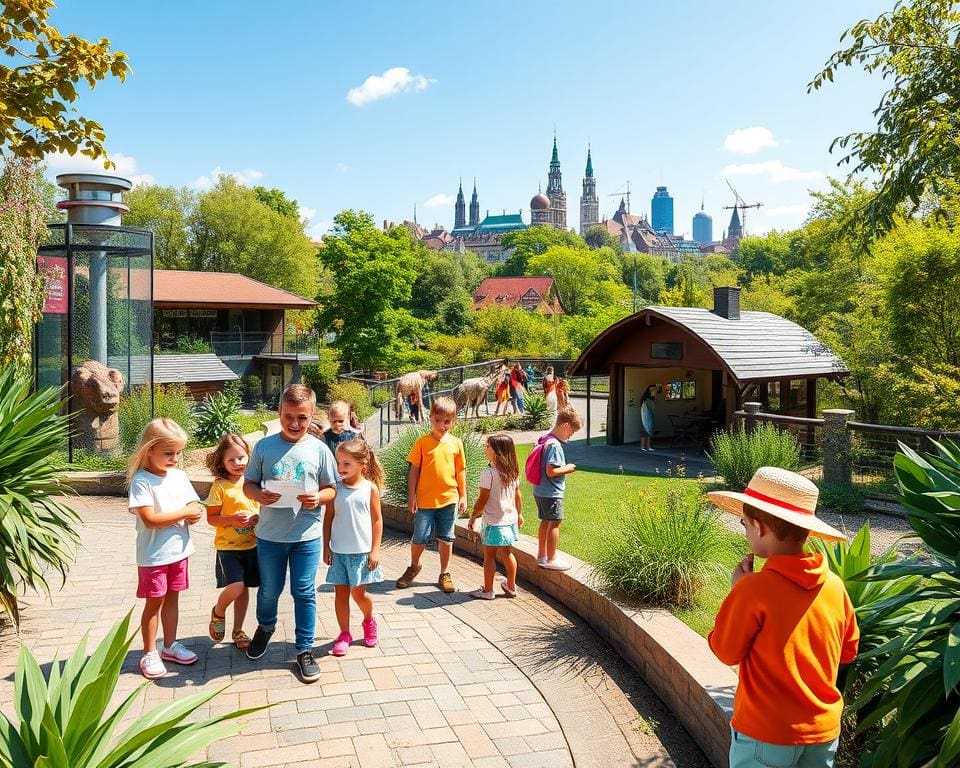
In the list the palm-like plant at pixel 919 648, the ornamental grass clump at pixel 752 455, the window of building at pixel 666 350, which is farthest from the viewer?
the window of building at pixel 666 350

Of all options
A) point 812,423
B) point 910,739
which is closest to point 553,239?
point 812,423

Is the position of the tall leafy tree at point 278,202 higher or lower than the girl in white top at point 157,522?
higher

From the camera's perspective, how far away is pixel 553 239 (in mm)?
124500

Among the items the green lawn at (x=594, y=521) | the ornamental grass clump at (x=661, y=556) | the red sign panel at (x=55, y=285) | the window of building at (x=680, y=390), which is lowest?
the green lawn at (x=594, y=521)

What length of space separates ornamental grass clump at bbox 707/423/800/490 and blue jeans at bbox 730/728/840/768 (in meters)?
8.71

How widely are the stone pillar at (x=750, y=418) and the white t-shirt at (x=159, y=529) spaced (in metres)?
10.2

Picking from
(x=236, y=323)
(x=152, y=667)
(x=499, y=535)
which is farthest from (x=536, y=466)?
(x=236, y=323)

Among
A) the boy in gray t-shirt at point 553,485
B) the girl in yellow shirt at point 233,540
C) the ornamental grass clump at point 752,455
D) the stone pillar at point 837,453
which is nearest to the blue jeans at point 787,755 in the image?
the girl in yellow shirt at point 233,540

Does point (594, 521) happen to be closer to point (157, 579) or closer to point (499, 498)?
point (499, 498)

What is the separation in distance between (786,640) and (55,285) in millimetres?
12785

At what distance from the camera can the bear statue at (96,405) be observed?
1213cm

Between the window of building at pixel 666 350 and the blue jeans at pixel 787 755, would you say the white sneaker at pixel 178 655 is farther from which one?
the window of building at pixel 666 350

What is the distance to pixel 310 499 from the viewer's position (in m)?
4.75

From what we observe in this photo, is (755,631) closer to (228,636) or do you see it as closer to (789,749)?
(789,749)
